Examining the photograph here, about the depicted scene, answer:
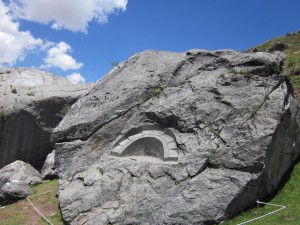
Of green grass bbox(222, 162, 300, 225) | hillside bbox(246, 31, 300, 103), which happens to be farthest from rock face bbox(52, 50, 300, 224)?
hillside bbox(246, 31, 300, 103)

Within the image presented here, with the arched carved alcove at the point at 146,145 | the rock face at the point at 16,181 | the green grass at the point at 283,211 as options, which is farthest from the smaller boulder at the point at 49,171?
the green grass at the point at 283,211

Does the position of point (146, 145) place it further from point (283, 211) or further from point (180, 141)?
point (283, 211)

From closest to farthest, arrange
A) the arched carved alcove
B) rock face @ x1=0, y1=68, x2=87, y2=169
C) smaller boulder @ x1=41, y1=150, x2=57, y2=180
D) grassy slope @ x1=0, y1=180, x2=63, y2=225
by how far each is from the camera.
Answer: grassy slope @ x1=0, y1=180, x2=63, y2=225 < the arched carved alcove < smaller boulder @ x1=41, y1=150, x2=57, y2=180 < rock face @ x1=0, y1=68, x2=87, y2=169

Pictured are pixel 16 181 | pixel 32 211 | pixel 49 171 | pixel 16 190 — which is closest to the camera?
pixel 32 211

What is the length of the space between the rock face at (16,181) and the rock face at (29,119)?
4327 mm

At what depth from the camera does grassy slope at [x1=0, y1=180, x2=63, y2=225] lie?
47.0 ft

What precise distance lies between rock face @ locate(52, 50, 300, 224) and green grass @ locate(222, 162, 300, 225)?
1.07 feet

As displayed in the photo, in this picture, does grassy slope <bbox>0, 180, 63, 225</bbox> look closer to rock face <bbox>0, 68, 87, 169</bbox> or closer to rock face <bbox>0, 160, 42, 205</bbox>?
rock face <bbox>0, 160, 42, 205</bbox>

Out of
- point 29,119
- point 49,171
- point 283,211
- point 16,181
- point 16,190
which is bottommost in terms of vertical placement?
point 283,211

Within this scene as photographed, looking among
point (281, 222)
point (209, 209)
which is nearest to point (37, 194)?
point (209, 209)

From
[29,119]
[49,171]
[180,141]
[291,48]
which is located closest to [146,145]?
[180,141]

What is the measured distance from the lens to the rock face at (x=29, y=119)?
23297 millimetres

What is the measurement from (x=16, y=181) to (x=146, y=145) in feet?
20.7

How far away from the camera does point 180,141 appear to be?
14648 millimetres
